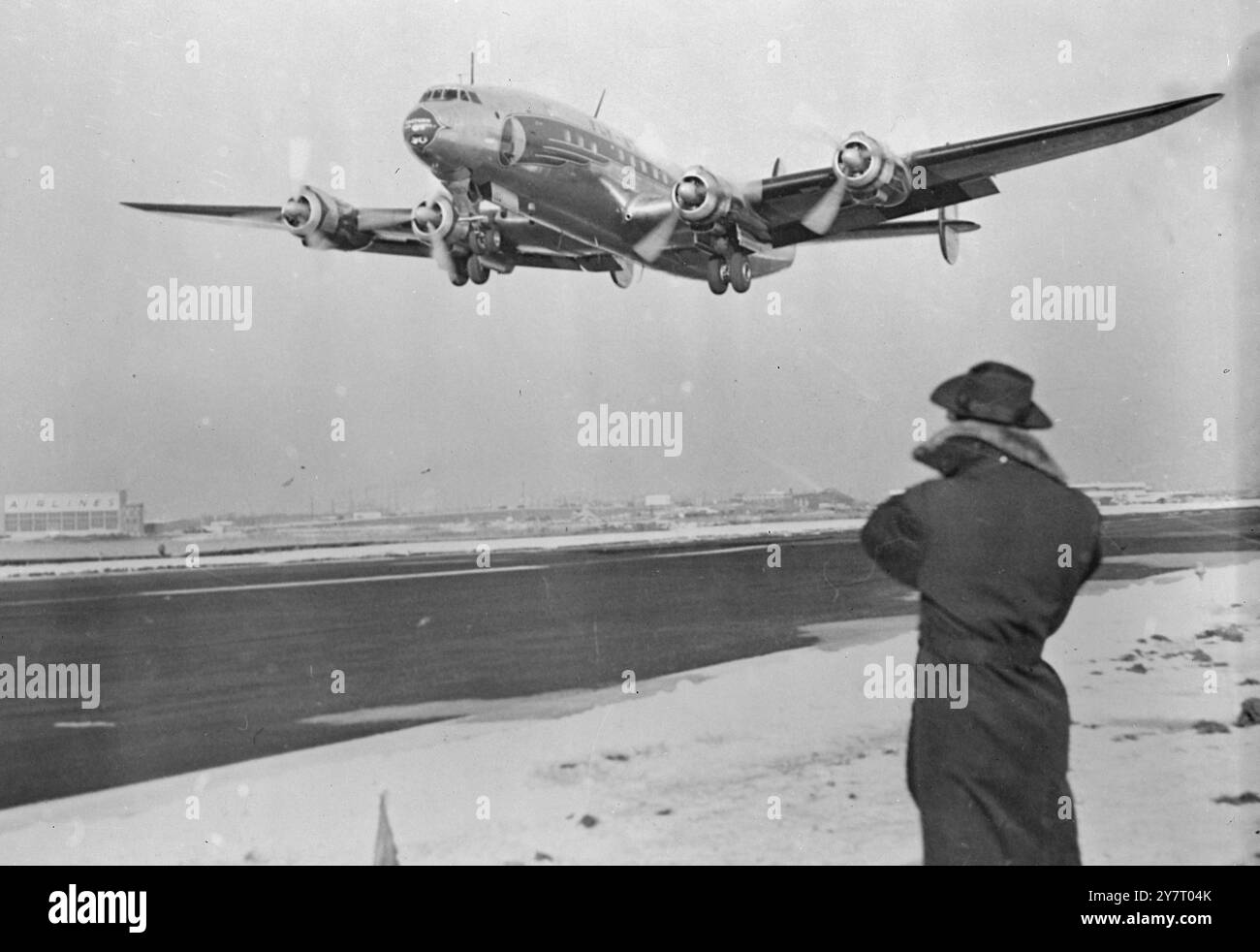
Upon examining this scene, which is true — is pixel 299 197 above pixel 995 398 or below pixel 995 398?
above

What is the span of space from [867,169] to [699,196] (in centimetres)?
93

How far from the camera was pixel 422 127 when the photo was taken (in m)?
4.86

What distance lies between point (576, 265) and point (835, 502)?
6.80ft

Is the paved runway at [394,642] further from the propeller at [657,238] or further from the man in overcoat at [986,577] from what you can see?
the propeller at [657,238]

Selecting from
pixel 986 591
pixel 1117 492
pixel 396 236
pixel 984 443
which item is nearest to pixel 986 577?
pixel 986 591

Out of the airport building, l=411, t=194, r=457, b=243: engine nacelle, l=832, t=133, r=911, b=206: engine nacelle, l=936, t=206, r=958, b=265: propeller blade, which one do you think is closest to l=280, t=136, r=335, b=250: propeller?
l=411, t=194, r=457, b=243: engine nacelle

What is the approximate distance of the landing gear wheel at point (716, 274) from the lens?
519 centimetres

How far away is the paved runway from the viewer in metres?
4.54

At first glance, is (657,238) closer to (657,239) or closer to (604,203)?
(657,239)

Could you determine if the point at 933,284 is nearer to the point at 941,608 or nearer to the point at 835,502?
the point at 835,502

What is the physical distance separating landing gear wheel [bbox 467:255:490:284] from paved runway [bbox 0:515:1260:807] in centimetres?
165

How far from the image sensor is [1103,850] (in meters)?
4.23
